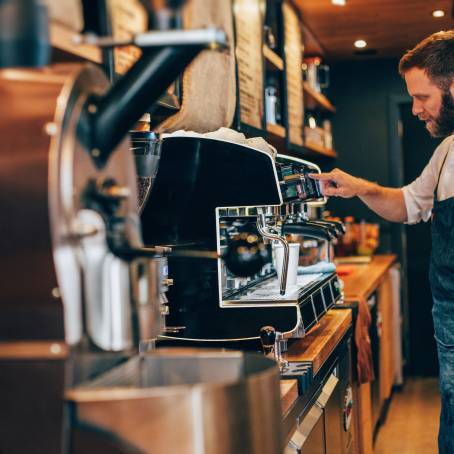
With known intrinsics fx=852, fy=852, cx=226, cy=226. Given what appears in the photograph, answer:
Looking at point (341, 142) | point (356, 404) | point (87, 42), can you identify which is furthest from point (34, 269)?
point (341, 142)

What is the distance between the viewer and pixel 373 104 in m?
6.51

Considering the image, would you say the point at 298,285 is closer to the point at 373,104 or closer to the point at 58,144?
the point at 58,144

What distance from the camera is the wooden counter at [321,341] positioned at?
238 cm

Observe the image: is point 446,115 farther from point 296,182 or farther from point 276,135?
point 276,135

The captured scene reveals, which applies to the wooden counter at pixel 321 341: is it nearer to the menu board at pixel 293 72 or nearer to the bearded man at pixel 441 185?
the bearded man at pixel 441 185

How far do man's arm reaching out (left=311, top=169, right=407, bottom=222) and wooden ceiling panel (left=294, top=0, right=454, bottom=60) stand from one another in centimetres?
177

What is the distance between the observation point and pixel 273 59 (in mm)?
4090

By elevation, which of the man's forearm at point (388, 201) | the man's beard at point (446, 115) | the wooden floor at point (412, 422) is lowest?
the wooden floor at point (412, 422)

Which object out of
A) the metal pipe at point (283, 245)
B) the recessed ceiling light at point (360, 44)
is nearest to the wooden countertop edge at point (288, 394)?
the metal pipe at point (283, 245)

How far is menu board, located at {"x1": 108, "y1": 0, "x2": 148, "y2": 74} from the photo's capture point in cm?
200

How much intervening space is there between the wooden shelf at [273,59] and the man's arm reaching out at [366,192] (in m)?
0.99

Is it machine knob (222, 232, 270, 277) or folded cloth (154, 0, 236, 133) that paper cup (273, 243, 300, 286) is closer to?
folded cloth (154, 0, 236, 133)

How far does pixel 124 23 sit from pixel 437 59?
1305 mm

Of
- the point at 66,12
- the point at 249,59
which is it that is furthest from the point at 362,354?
the point at 66,12
